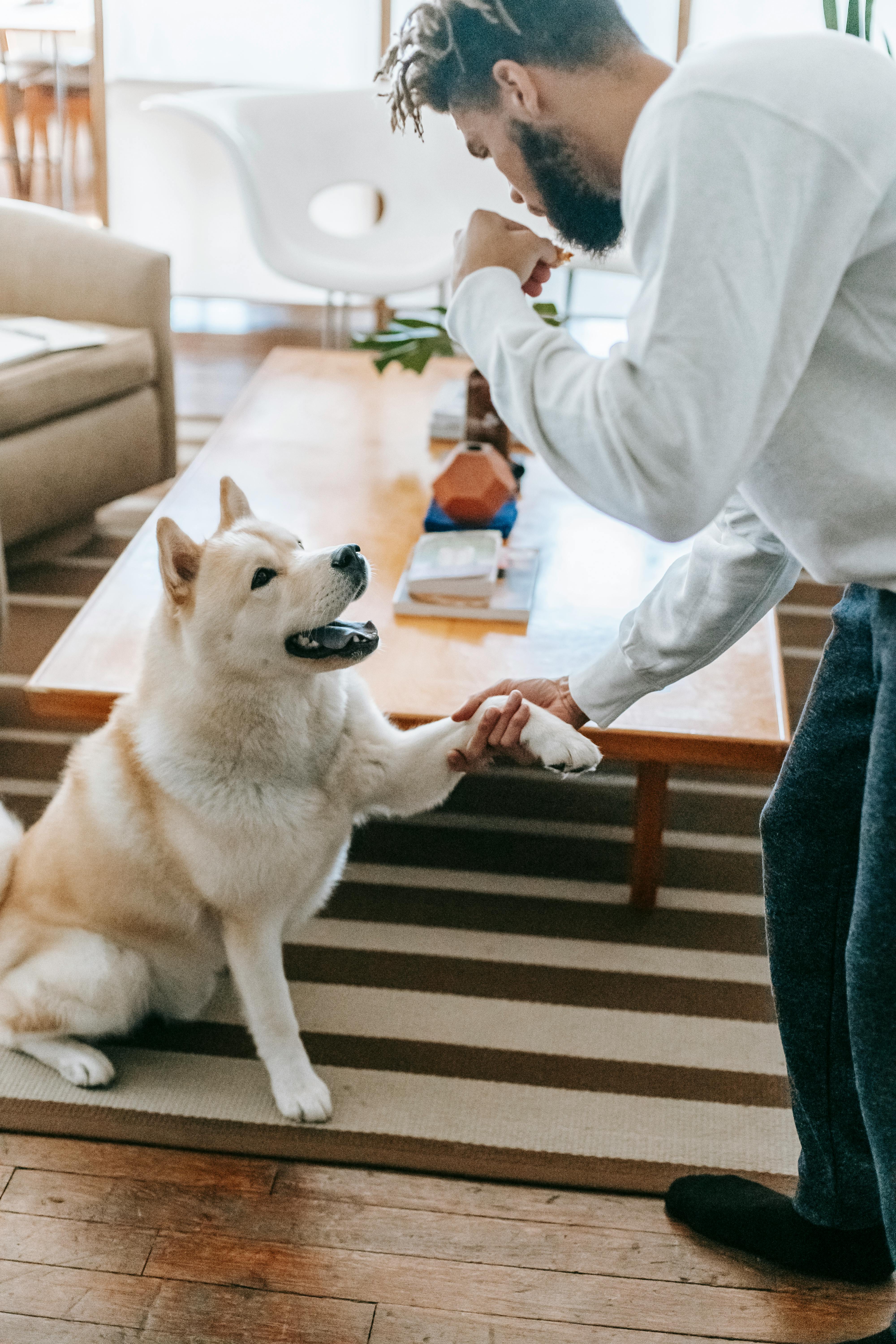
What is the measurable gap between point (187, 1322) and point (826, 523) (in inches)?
40.8

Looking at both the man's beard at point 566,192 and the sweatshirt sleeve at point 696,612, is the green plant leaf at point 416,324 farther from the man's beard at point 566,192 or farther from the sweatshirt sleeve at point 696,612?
the man's beard at point 566,192

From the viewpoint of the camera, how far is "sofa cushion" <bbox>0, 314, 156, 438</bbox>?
258 centimetres

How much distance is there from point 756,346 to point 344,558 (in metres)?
0.66

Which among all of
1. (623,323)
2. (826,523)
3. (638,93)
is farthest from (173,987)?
(623,323)

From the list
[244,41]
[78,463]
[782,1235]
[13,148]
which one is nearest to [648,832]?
[782,1235]

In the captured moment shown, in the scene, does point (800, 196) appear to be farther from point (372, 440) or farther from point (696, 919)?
point (372, 440)

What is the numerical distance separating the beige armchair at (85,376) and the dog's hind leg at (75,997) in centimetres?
146

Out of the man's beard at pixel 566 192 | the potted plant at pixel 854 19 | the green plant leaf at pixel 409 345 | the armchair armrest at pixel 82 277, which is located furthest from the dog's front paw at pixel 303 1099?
the armchair armrest at pixel 82 277

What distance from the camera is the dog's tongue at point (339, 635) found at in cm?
129

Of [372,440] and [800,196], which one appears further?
[372,440]

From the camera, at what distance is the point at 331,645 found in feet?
4.26

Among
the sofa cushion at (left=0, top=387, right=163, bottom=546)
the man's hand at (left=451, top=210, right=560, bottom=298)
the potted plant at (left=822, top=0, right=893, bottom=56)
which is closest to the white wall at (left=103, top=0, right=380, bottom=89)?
the sofa cushion at (left=0, top=387, right=163, bottom=546)

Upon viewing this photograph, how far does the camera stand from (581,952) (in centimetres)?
175

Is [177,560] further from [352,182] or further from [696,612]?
[352,182]
